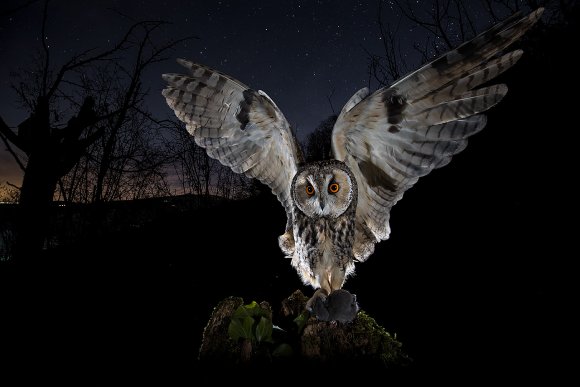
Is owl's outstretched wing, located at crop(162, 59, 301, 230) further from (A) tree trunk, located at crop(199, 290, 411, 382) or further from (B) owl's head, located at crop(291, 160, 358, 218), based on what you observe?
(A) tree trunk, located at crop(199, 290, 411, 382)

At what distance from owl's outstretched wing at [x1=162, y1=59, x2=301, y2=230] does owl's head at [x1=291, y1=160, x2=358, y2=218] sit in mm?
318

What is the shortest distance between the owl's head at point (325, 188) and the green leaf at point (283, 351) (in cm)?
96

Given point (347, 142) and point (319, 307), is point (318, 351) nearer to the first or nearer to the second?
point (319, 307)

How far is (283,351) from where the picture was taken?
2256 millimetres

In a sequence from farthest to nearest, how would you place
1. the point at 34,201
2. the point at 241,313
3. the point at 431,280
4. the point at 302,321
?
the point at 431,280
the point at 34,201
the point at 302,321
the point at 241,313

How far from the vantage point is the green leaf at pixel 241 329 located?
91.0 inches

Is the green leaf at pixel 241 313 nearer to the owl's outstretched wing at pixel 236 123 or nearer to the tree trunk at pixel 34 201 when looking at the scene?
the owl's outstretched wing at pixel 236 123

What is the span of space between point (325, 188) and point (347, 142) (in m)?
0.47

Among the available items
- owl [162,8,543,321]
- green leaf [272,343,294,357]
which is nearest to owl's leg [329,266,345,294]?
owl [162,8,543,321]

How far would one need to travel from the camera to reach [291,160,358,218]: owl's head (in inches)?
92.9

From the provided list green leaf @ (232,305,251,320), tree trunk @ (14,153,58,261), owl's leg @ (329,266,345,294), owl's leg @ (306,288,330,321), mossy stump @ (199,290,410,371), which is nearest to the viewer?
mossy stump @ (199,290,410,371)

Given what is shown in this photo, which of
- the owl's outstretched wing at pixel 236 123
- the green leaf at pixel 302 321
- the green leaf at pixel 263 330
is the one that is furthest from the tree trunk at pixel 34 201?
the green leaf at pixel 302 321

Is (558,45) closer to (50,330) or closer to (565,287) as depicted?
(565,287)

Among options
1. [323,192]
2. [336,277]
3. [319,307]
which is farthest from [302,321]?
[323,192]
